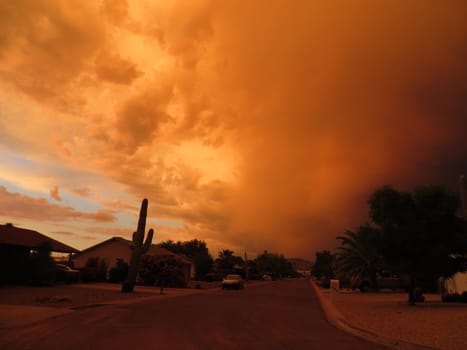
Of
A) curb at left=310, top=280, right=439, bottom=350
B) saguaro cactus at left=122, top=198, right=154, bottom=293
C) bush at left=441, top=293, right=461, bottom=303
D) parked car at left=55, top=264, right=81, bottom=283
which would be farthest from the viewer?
parked car at left=55, top=264, right=81, bottom=283

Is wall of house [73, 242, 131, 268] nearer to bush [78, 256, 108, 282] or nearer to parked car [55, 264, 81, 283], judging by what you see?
bush [78, 256, 108, 282]

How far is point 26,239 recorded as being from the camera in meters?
33.2

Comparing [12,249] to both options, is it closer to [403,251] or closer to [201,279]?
[403,251]

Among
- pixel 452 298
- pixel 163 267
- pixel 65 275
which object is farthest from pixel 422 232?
pixel 65 275

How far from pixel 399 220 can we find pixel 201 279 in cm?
4699

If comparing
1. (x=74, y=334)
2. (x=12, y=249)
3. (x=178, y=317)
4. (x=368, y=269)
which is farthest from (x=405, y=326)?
(x=368, y=269)

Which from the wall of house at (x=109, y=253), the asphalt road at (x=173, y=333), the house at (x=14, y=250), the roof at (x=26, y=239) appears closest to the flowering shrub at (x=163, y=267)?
the roof at (x=26, y=239)

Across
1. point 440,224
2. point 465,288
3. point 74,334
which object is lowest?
point 74,334

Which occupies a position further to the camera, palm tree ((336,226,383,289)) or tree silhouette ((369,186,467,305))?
palm tree ((336,226,383,289))

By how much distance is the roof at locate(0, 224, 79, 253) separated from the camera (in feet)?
101

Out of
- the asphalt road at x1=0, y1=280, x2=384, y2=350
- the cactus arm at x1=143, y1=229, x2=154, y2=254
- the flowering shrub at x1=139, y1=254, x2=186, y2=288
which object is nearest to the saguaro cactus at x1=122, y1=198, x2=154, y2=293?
the cactus arm at x1=143, y1=229, x2=154, y2=254

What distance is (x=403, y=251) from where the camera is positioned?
23.6 meters

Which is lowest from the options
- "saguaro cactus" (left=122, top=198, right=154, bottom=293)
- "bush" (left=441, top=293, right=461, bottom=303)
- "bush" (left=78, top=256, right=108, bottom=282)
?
"bush" (left=441, top=293, right=461, bottom=303)

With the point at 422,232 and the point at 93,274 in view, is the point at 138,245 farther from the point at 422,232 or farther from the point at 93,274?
the point at 422,232
